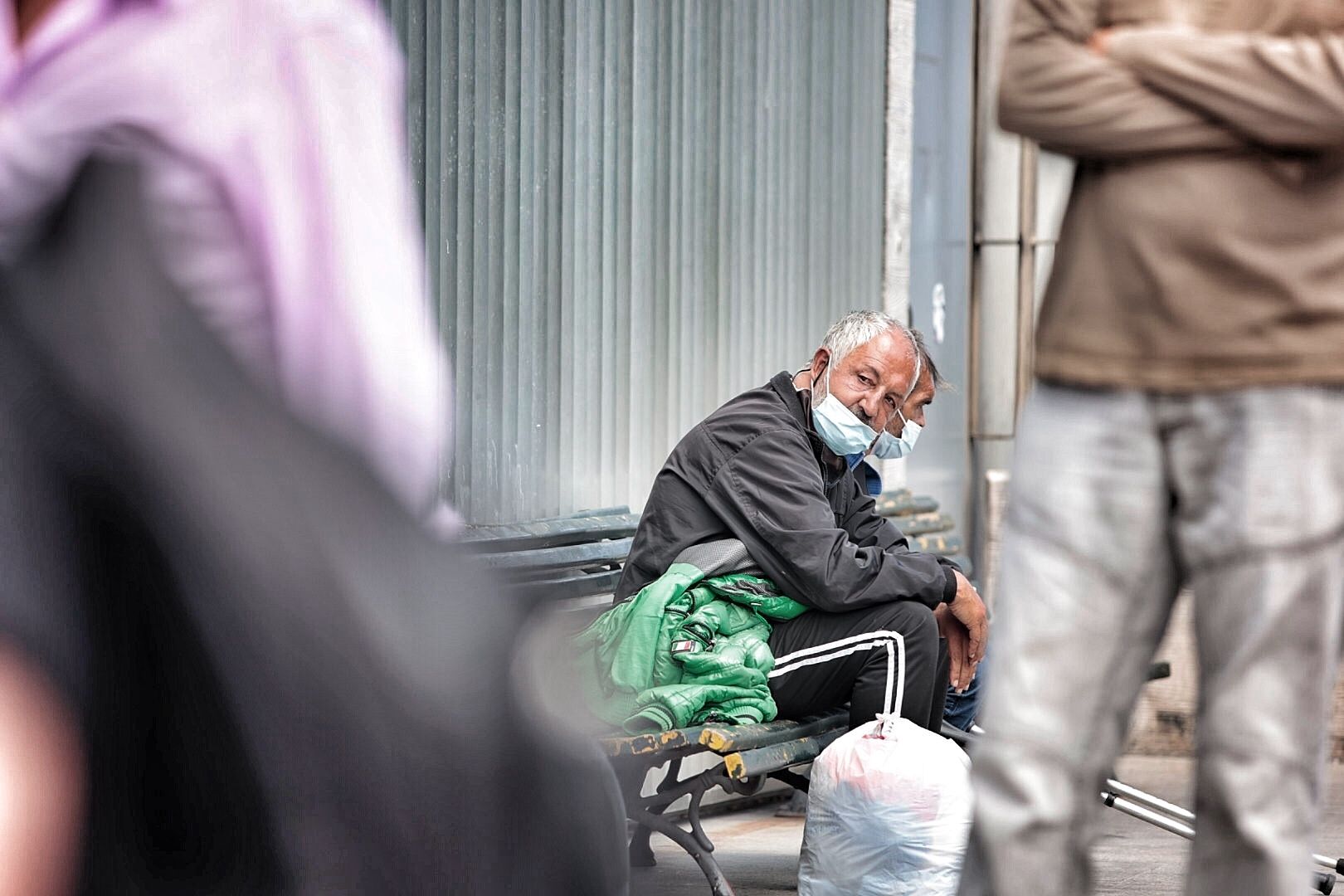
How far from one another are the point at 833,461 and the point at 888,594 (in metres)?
0.55

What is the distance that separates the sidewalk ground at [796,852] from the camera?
15.4ft

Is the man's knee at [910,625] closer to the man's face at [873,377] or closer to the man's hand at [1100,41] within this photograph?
the man's face at [873,377]

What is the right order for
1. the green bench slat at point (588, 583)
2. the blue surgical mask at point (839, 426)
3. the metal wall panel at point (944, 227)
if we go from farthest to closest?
1. the metal wall panel at point (944, 227)
2. the blue surgical mask at point (839, 426)
3. the green bench slat at point (588, 583)

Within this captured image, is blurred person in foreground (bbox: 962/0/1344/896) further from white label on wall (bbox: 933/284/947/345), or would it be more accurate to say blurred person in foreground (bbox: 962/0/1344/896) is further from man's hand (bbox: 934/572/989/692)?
white label on wall (bbox: 933/284/947/345)

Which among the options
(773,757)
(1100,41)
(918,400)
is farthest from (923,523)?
(1100,41)

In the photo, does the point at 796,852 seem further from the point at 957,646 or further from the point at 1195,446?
the point at 1195,446

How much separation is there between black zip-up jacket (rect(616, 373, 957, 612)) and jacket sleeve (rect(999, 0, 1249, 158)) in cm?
231

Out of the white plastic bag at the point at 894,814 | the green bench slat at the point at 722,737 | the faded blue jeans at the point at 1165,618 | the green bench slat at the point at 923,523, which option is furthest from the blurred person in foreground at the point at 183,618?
the green bench slat at the point at 923,523

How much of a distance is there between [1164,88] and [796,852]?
3580mm

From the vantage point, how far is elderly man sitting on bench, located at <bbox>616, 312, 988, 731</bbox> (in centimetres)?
445

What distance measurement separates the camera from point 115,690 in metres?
1.38

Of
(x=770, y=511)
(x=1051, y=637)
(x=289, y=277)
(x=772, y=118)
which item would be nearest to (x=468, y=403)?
(x=770, y=511)

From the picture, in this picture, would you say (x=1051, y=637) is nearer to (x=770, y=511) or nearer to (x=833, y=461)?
(x=770, y=511)

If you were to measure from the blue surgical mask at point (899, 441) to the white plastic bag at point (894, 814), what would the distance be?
126cm
